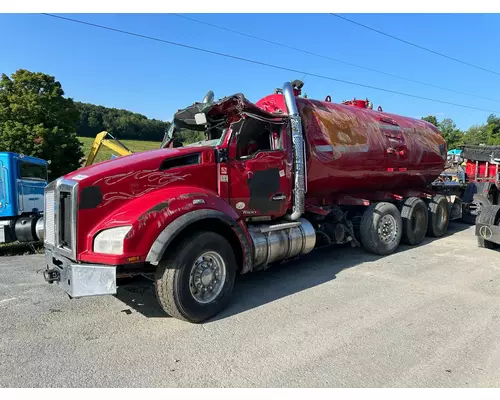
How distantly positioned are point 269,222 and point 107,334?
290 cm

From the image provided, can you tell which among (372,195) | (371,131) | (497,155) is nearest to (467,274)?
(372,195)

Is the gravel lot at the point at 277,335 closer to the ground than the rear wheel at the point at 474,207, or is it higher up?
closer to the ground

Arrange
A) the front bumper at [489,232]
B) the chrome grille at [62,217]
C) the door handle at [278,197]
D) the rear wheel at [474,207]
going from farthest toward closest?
the rear wheel at [474,207]
the front bumper at [489,232]
the door handle at [278,197]
the chrome grille at [62,217]

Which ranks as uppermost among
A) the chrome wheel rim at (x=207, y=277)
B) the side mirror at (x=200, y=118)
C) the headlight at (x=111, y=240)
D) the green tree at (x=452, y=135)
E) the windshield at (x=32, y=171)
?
the green tree at (x=452, y=135)

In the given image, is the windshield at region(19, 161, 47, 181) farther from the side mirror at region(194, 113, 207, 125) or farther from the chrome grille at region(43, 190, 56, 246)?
the side mirror at region(194, 113, 207, 125)

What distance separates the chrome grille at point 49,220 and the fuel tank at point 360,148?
374 centimetres

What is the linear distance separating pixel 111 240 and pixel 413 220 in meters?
7.19

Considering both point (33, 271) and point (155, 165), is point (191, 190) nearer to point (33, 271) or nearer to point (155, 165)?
point (155, 165)

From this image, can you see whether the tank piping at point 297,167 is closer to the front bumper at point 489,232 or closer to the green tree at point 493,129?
the front bumper at point 489,232

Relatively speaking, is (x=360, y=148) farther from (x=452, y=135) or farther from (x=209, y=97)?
(x=452, y=135)

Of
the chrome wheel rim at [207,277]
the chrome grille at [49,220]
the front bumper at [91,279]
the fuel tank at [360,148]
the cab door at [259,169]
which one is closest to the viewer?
the front bumper at [91,279]

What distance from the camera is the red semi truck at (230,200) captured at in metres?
4.03

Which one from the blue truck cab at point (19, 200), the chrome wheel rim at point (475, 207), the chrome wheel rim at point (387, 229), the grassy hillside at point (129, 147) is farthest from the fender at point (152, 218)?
the chrome wheel rim at point (475, 207)
